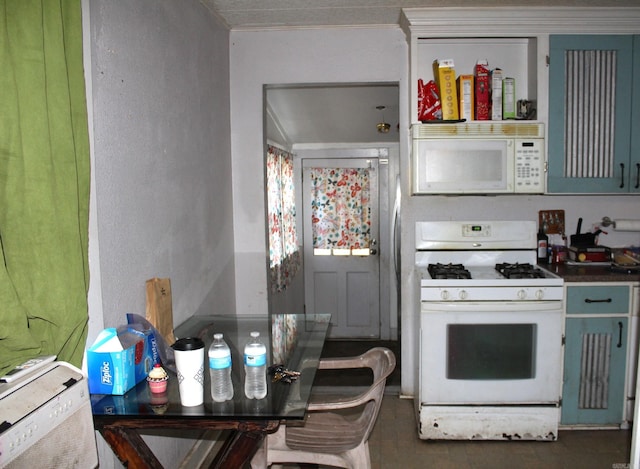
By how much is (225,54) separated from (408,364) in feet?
7.46

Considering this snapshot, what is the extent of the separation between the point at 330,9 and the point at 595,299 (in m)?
2.17

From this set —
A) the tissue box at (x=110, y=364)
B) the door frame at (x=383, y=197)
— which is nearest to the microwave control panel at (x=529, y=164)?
the door frame at (x=383, y=197)

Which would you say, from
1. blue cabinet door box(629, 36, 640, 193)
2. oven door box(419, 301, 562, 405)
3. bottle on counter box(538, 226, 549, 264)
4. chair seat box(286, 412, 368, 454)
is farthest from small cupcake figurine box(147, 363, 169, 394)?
blue cabinet door box(629, 36, 640, 193)

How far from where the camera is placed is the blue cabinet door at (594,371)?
9.70 feet

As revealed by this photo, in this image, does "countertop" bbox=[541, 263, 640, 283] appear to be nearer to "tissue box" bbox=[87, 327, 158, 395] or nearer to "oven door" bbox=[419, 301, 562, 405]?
"oven door" bbox=[419, 301, 562, 405]

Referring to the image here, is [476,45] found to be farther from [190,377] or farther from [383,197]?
[190,377]

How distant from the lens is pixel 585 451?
281 cm

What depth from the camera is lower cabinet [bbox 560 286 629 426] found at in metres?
2.94

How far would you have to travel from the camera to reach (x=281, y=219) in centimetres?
432

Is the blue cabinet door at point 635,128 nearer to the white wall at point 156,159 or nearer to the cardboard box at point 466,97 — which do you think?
the cardboard box at point 466,97

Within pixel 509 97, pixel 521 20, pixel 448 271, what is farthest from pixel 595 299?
pixel 521 20

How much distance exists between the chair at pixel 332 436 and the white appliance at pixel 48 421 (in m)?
0.69

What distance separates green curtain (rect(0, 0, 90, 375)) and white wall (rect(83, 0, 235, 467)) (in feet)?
0.85

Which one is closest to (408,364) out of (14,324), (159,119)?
(159,119)
